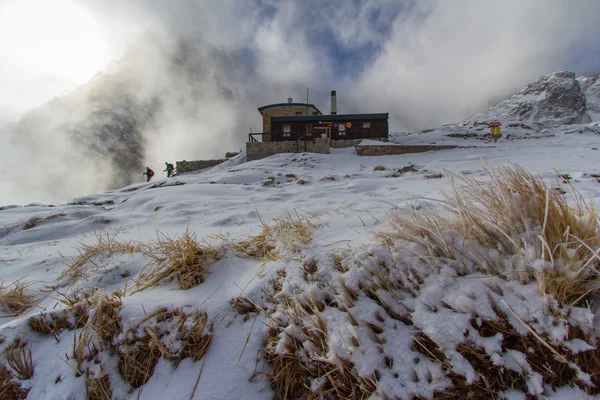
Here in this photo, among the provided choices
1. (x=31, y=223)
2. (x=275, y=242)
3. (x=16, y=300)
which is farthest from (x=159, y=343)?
(x=31, y=223)

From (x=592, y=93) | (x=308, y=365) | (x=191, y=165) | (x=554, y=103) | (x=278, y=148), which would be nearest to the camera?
(x=308, y=365)

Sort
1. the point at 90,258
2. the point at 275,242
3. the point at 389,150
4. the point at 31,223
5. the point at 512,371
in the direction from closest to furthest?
the point at 512,371 → the point at 275,242 → the point at 90,258 → the point at 31,223 → the point at 389,150

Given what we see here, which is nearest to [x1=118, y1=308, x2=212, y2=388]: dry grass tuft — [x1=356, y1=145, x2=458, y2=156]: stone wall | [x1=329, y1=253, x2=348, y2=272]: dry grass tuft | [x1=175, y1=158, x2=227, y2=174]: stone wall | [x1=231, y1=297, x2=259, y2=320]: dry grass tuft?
[x1=231, y1=297, x2=259, y2=320]: dry grass tuft

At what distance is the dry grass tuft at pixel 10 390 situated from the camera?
1.03 m

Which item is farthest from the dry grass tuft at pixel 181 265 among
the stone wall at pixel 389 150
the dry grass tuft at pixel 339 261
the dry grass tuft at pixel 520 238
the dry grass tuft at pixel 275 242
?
the stone wall at pixel 389 150

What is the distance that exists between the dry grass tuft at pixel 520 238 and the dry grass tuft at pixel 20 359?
1.71m

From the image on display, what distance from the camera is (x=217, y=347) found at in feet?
3.65

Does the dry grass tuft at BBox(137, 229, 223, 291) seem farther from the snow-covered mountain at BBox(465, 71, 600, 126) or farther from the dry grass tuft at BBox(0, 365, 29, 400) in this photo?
the snow-covered mountain at BBox(465, 71, 600, 126)

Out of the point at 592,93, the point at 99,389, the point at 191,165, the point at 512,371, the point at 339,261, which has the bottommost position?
the point at 99,389

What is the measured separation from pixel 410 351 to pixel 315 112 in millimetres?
35042

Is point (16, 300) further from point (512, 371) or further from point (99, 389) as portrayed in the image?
point (512, 371)

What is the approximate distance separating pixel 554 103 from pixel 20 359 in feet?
506

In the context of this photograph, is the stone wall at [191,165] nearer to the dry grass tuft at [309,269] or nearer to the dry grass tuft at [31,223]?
the dry grass tuft at [31,223]

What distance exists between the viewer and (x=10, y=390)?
1.04m
